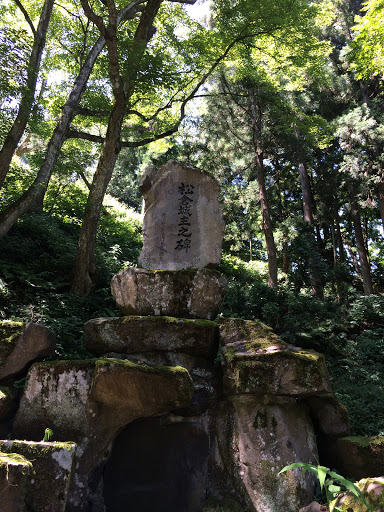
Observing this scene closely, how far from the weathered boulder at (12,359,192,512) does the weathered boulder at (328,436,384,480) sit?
62.0 inches

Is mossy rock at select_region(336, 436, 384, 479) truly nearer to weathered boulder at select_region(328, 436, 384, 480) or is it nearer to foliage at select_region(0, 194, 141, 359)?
weathered boulder at select_region(328, 436, 384, 480)

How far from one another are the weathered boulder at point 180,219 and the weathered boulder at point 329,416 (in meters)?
1.95

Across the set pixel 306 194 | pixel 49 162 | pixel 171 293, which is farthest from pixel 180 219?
pixel 306 194

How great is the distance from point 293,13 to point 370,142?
16.1ft

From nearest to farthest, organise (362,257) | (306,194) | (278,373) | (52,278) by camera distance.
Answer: (278,373) → (52,278) → (362,257) → (306,194)

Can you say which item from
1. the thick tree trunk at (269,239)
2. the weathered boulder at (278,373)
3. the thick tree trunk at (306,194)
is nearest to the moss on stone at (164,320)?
the weathered boulder at (278,373)

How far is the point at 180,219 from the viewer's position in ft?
16.5

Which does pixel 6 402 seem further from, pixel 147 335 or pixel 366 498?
pixel 366 498

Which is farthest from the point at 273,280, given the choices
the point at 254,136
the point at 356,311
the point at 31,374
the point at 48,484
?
the point at 48,484

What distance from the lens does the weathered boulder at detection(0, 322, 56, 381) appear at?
3.51 meters

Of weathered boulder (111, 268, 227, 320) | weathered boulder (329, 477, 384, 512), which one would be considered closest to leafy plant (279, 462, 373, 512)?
weathered boulder (329, 477, 384, 512)

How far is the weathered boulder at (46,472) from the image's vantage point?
2461mm

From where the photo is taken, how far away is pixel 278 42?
9.63m

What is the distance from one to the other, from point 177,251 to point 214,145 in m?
9.17
